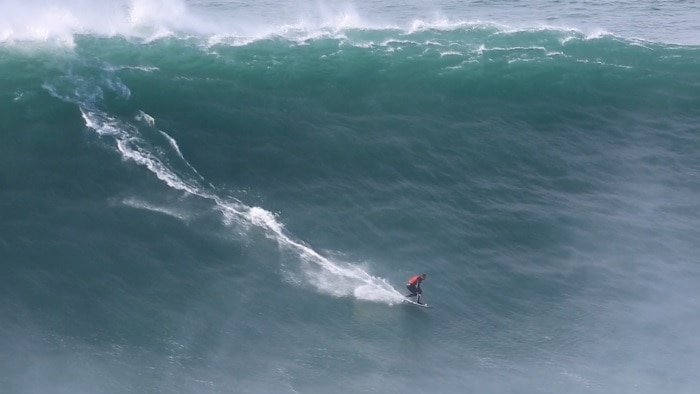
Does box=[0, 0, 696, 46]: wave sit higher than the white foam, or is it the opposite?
box=[0, 0, 696, 46]: wave

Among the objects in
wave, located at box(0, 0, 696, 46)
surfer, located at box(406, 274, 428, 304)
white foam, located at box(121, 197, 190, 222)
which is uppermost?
wave, located at box(0, 0, 696, 46)

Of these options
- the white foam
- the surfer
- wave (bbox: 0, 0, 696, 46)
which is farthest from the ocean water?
the surfer

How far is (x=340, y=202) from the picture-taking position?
205ft

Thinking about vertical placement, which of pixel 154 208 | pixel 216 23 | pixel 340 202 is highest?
pixel 216 23

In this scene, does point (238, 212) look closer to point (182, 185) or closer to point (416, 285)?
point (182, 185)

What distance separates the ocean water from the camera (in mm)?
50906

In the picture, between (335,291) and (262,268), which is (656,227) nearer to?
(335,291)

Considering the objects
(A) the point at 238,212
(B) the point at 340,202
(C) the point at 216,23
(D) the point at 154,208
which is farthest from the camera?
(C) the point at 216,23

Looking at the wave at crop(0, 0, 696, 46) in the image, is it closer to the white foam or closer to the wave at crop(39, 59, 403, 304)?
the wave at crop(39, 59, 403, 304)

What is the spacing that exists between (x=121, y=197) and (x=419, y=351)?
23.6 metres

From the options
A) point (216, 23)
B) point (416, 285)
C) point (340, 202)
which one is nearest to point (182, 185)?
point (340, 202)

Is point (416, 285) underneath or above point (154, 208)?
underneath

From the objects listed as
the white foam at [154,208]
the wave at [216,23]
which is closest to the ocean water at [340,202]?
the white foam at [154,208]

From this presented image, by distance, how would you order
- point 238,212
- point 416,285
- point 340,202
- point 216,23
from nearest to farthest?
point 416,285 < point 238,212 < point 340,202 < point 216,23
